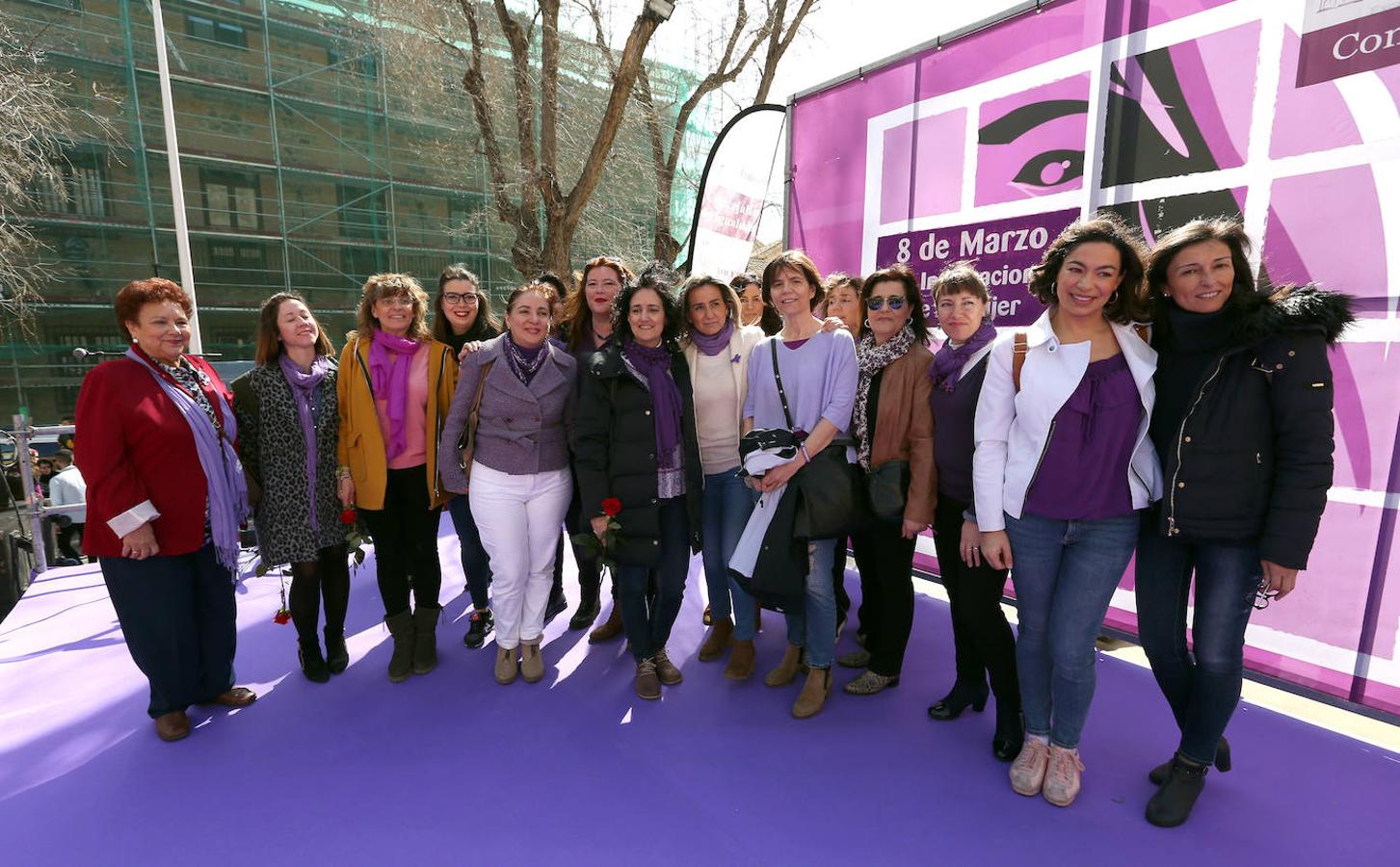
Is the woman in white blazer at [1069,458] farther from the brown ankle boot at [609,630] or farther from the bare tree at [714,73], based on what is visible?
the bare tree at [714,73]

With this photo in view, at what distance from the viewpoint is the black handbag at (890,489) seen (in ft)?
8.36

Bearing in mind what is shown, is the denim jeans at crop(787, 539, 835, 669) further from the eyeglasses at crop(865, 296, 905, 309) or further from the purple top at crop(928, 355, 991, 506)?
the eyeglasses at crop(865, 296, 905, 309)

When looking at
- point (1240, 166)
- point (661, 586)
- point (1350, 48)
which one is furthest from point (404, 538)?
point (1350, 48)

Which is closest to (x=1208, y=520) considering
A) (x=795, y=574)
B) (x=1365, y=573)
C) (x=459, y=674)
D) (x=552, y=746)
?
(x=795, y=574)

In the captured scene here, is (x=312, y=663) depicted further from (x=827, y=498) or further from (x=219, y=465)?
(x=827, y=498)

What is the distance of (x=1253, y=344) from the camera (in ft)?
5.98

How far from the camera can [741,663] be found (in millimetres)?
3059

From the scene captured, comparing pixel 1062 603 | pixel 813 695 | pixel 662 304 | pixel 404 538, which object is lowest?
pixel 813 695

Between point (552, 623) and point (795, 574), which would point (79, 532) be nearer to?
point (552, 623)

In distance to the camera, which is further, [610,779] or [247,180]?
[247,180]

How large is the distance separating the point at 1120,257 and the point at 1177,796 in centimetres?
170

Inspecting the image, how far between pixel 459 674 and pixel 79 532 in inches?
203

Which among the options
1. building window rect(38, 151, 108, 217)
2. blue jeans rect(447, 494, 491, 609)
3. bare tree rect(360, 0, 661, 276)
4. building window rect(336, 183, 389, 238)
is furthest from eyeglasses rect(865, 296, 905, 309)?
building window rect(38, 151, 108, 217)

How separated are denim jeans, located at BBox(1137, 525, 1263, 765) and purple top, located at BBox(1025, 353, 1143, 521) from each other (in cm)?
27
